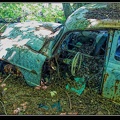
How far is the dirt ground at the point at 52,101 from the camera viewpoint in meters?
3.98

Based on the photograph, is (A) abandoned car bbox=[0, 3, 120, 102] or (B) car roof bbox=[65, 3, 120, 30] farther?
(A) abandoned car bbox=[0, 3, 120, 102]

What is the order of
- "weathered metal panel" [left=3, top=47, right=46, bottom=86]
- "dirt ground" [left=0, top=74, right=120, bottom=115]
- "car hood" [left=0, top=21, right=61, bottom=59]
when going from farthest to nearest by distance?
"car hood" [left=0, top=21, right=61, bottom=59] → "weathered metal panel" [left=3, top=47, right=46, bottom=86] → "dirt ground" [left=0, top=74, right=120, bottom=115]

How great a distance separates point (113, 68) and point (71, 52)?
1.10 metres

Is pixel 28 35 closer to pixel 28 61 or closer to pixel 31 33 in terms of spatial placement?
pixel 31 33

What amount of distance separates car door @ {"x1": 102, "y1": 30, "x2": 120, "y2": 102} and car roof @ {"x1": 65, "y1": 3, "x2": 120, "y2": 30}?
0.74 ft

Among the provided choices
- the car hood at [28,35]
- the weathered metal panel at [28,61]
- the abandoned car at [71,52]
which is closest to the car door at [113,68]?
the abandoned car at [71,52]

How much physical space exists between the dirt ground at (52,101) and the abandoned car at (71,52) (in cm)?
21

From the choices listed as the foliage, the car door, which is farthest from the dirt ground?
the foliage

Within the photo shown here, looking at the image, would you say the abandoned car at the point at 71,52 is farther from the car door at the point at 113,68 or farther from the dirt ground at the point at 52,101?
the dirt ground at the point at 52,101

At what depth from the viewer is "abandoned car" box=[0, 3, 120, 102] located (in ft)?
12.3

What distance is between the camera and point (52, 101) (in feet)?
13.8

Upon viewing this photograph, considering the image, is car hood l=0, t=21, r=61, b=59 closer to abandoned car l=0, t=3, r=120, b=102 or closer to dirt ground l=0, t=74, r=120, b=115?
abandoned car l=0, t=3, r=120, b=102

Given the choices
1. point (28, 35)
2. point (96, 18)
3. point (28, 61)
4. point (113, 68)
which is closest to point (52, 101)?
point (28, 61)
